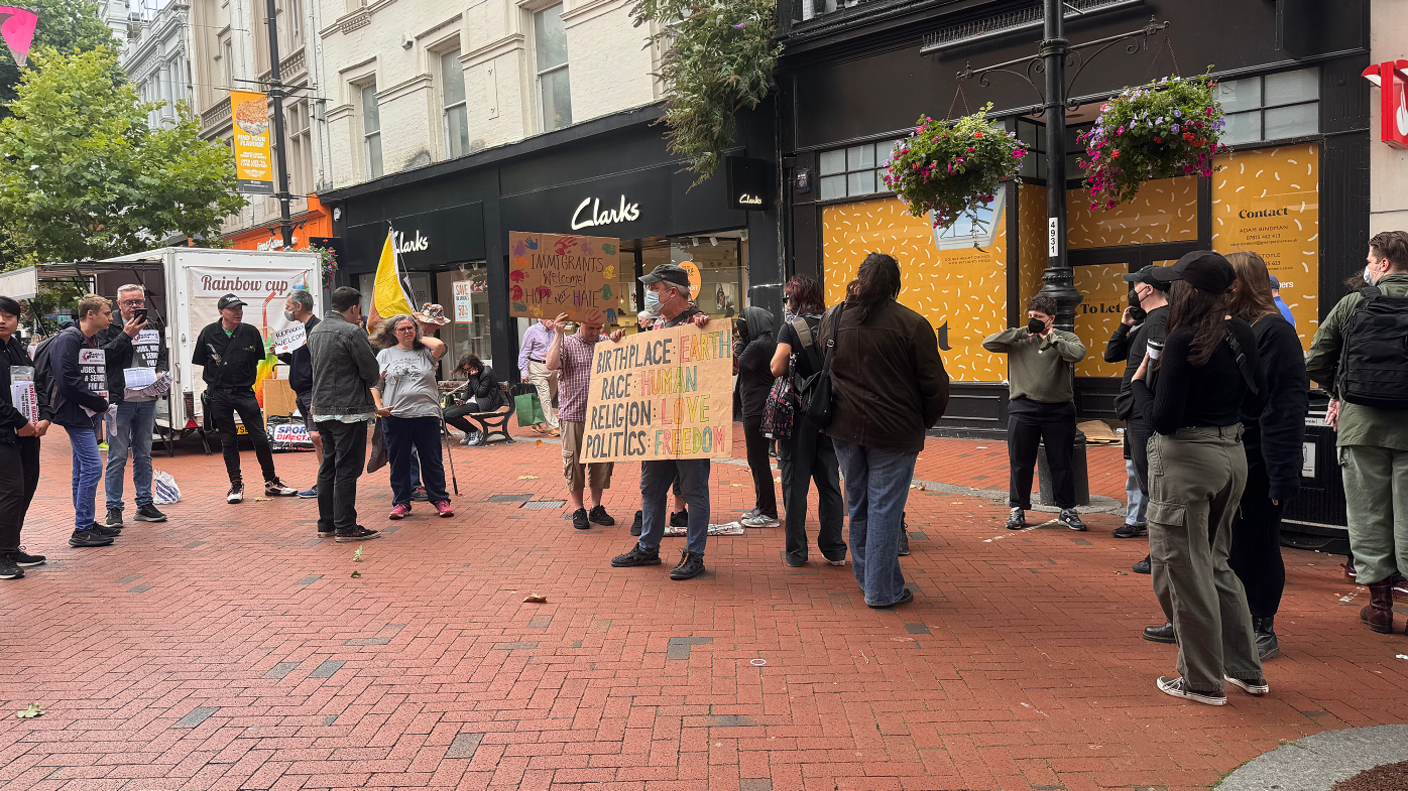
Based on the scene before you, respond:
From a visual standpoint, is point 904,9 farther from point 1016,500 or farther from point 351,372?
point 351,372

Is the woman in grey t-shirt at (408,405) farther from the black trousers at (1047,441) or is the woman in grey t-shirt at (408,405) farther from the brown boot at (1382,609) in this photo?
the brown boot at (1382,609)

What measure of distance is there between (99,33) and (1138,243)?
31500 mm

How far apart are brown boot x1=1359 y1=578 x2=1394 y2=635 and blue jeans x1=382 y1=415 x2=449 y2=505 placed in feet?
21.6

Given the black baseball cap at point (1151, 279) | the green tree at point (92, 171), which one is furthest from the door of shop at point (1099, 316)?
the green tree at point (92, 171)

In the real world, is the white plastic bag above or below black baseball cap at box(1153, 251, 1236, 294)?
below

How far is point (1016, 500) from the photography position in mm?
7281

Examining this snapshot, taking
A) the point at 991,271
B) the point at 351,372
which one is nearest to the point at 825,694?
the point at 351,372

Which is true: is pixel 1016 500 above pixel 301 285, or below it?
below

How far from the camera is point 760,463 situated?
727 cm

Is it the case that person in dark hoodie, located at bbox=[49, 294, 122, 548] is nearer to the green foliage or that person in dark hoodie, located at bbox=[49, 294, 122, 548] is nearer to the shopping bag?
the shopping bag

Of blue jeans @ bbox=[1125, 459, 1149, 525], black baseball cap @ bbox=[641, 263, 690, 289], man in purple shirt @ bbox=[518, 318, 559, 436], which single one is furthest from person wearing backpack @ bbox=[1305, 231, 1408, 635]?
man in purple shirt @ bbox=[518, 318, 559, 436]

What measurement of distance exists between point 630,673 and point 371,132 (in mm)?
20796

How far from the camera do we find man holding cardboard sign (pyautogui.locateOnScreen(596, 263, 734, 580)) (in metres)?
5.79

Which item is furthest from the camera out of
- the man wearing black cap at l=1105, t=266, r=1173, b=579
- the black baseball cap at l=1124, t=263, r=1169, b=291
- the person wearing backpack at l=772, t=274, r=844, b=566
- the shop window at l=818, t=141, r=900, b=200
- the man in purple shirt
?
the man in purple shirt
